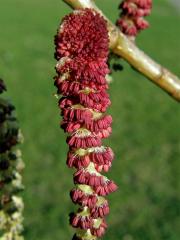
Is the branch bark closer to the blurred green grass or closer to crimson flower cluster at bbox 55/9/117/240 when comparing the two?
crimson flower cluster at bbox 55/9/117/240

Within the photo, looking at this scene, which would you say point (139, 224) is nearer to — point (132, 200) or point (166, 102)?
point (132, 200)

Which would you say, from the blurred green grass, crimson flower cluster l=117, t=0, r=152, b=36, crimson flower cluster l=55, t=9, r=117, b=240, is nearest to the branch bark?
crimson flower cluster l=117, t=0, r=152, b=36

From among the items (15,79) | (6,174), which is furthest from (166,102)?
(6,174)

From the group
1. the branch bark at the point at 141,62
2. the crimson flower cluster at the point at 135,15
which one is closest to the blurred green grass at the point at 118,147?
the crimson flower cluster at the point at 135,15

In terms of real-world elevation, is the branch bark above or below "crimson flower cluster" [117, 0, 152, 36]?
below

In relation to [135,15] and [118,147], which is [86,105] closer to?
[135,15]

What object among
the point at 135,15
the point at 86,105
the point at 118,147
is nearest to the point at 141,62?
the point at 135,15
